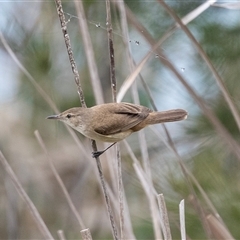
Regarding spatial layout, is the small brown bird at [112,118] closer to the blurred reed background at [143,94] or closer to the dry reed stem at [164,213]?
the dry reed stem at [164,213]

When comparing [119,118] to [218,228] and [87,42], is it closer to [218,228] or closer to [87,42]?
[87,42]

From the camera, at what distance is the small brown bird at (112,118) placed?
1.15m

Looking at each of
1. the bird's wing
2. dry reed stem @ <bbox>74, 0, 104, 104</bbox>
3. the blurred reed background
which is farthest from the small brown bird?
the blurred reed background

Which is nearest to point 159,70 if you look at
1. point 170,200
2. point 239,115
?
point 170,200

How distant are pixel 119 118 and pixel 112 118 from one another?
0.06 feet

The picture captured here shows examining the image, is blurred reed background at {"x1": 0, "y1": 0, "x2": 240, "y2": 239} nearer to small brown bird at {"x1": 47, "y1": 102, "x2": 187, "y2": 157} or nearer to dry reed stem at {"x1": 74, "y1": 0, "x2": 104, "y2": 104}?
dry reed stem at {"x1": 74, "y1": 0, "x2": 104, "y2": 104}

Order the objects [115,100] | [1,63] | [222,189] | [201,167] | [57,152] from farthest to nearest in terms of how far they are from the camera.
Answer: [57,152], [1,63], [201,167], [222,189], [115,100]

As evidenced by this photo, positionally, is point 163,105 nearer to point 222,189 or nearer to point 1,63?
point 222,189

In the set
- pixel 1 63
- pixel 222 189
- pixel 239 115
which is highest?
pixel 1 63

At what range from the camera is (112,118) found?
1.18m

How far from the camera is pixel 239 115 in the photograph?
3.88 ft

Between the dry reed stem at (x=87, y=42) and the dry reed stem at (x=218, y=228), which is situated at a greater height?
the dry reed stem at (x=87, y=42)

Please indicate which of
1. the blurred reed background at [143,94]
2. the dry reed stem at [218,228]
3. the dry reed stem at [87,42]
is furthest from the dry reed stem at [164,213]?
the blurred reed background at [143,94]

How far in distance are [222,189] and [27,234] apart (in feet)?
3.82
